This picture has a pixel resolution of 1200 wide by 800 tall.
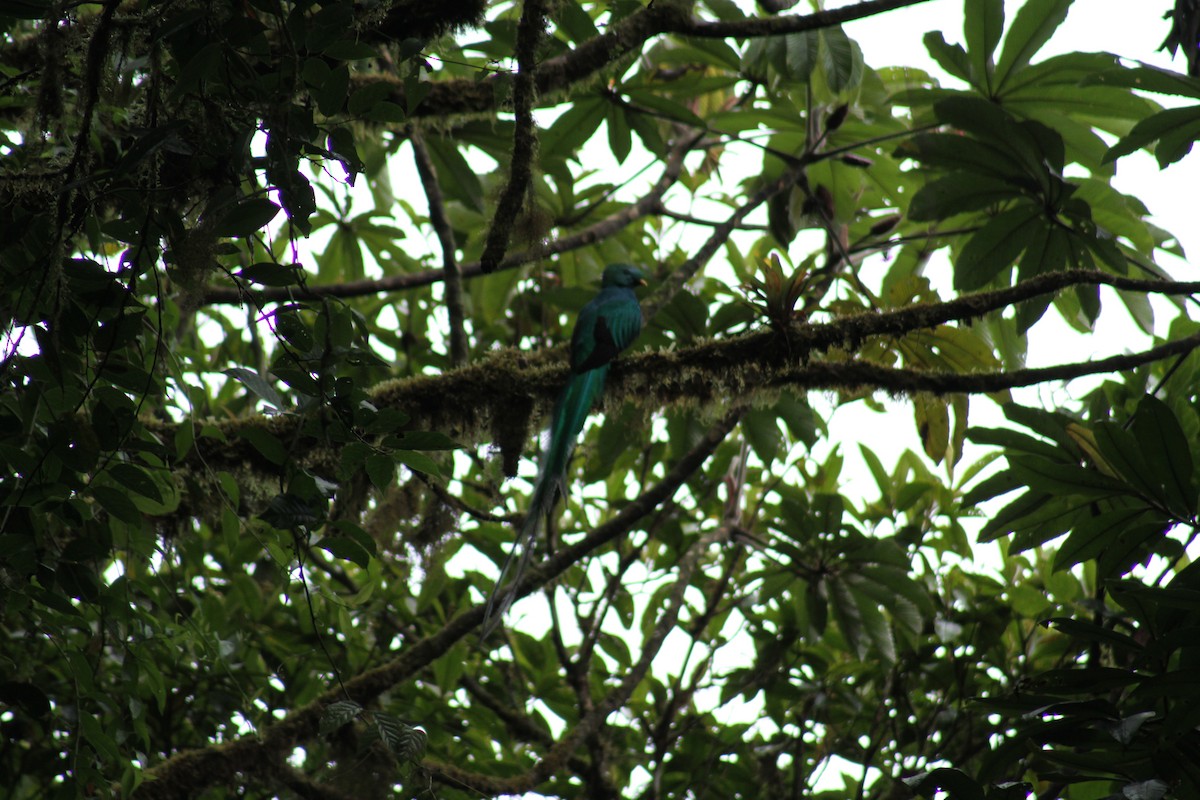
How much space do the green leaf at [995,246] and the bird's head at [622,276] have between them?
1.13 m

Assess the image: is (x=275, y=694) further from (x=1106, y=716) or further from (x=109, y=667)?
(x=1106, y=716)

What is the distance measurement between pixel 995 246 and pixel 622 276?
4.17 ft

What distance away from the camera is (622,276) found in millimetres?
3676

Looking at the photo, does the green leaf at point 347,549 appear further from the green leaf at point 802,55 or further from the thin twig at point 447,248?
the green leaf at point 802,55

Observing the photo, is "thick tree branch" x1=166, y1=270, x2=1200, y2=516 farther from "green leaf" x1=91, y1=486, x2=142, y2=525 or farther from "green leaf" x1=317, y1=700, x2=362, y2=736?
"green leaf" x1=317, y1=700, x2=362, y2=736

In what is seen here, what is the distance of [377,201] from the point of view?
14.8ft

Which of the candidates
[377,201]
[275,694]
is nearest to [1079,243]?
[377,201]

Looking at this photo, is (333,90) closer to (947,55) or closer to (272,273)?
(272,273)

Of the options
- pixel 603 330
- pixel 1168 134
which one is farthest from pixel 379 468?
pixel 1168 134

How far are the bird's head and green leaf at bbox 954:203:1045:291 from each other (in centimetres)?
113

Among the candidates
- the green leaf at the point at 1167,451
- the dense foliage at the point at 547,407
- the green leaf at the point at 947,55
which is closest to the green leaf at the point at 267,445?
the dense foliage at the point at 547,407

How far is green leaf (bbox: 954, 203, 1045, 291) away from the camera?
300 cm

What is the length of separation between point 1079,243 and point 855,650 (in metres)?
1.53

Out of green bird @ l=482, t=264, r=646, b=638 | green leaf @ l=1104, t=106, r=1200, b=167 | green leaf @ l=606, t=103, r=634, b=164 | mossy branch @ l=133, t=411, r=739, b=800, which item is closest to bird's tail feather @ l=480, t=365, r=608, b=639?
green bird @ l=482, t=264, r=646, b=638
